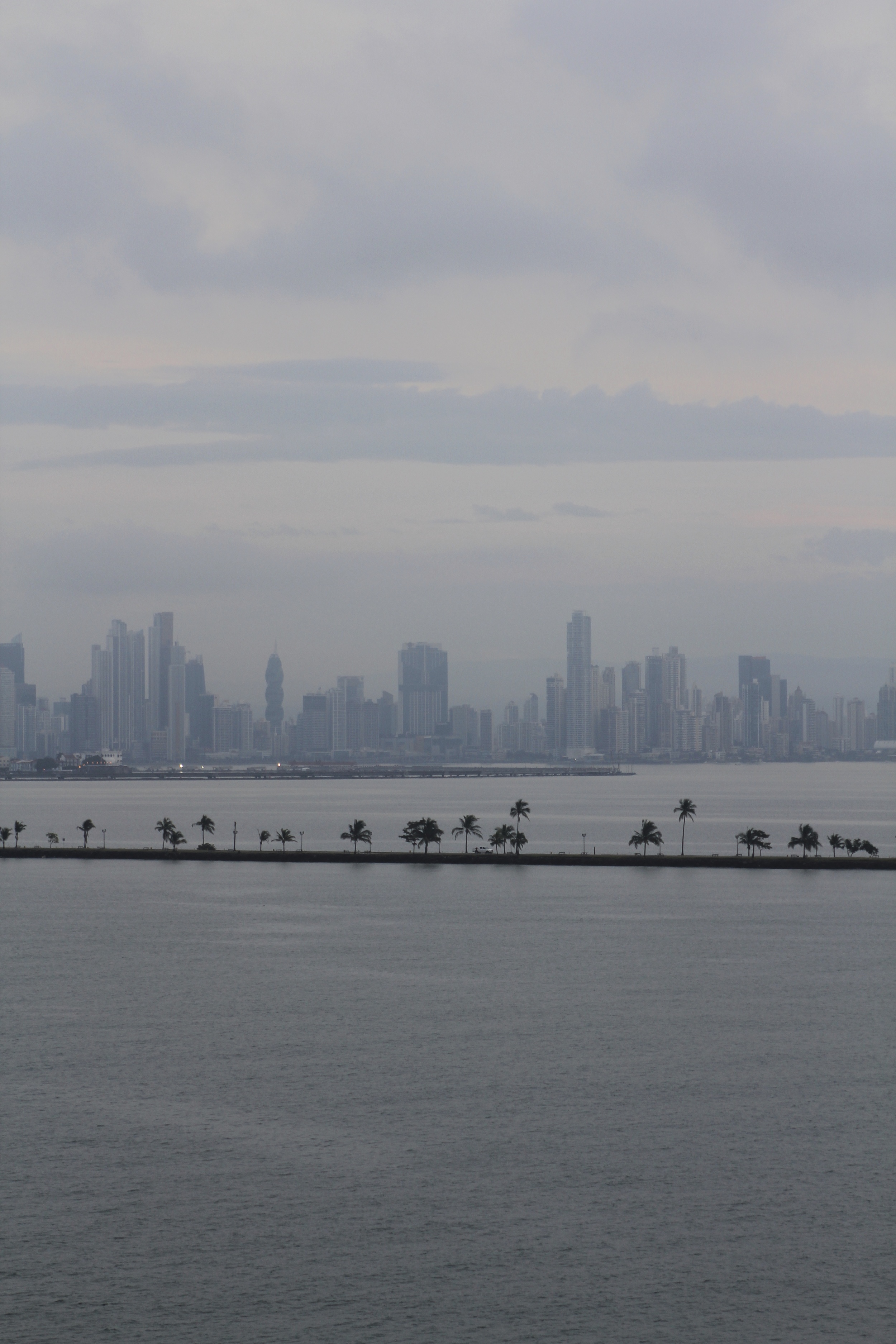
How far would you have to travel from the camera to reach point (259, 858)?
97.9m

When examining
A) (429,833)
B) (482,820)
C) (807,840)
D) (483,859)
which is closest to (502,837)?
(483,859)

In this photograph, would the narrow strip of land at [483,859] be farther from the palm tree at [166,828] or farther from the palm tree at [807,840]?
the palm tree at [166,828]

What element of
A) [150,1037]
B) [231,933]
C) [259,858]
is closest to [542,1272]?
[150,1037]

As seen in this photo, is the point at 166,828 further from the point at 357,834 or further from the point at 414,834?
the point at 414,834

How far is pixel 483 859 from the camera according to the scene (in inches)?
3735

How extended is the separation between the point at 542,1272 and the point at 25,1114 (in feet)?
46.2

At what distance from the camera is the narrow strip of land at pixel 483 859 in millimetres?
89938

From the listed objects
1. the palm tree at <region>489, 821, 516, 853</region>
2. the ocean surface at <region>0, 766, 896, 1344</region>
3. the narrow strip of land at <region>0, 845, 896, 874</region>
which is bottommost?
the ocean surface at <region>0, 766, 896, 1344</region>

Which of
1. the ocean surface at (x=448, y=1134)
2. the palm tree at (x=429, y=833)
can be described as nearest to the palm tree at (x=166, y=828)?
the palm tree at (x=429, y=833)

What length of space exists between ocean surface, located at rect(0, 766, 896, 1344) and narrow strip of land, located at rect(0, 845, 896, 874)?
1062 inches

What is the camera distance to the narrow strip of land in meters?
89.9

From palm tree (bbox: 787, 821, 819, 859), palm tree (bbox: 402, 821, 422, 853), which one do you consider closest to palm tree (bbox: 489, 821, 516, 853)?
palm tree (bbox: 402, 821, 422, 853)

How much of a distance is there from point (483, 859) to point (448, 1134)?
63.7 metres

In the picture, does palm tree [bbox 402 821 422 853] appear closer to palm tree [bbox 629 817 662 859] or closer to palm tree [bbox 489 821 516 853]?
palm tree [bbox 489 821 516 853]
